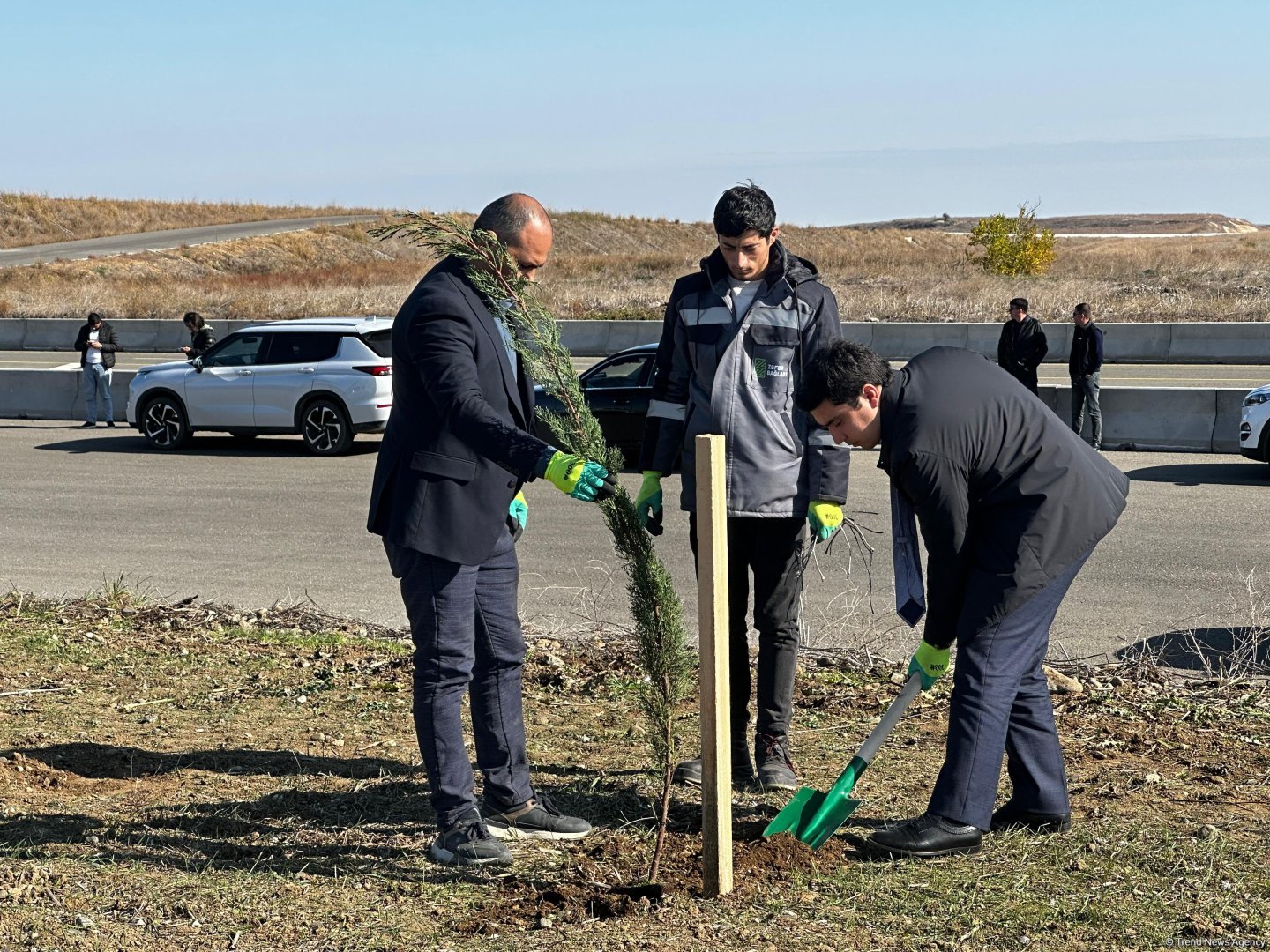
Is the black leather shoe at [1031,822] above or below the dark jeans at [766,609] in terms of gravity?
below

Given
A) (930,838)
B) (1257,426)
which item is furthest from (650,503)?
(1257,426)

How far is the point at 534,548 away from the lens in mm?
10305

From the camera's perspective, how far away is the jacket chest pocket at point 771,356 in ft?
15.6

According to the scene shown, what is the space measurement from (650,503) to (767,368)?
65 cm

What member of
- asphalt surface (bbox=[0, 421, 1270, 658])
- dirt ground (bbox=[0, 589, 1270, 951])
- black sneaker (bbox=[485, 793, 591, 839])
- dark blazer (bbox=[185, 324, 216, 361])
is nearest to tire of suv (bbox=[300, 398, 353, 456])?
asphalt surface (bbox=[0, 421, 1270, 658])

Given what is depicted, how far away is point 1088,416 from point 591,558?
8.47m

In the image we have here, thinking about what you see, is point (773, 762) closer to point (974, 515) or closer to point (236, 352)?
point (974, 515)

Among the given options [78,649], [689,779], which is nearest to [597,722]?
[689,779]

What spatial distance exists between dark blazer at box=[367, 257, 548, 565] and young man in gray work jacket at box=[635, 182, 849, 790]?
→ 0.68 meters

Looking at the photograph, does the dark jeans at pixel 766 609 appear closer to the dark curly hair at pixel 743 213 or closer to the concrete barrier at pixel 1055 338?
the dark curly hair at pixel 743 213

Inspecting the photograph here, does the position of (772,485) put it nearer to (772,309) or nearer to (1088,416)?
(772,309)

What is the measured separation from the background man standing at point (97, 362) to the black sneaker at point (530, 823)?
1616cm

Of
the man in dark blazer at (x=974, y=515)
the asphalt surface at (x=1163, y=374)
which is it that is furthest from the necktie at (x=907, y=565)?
the asphalt surface at (x=1163, y=374)

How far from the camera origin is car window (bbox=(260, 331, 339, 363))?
16.5 meters
